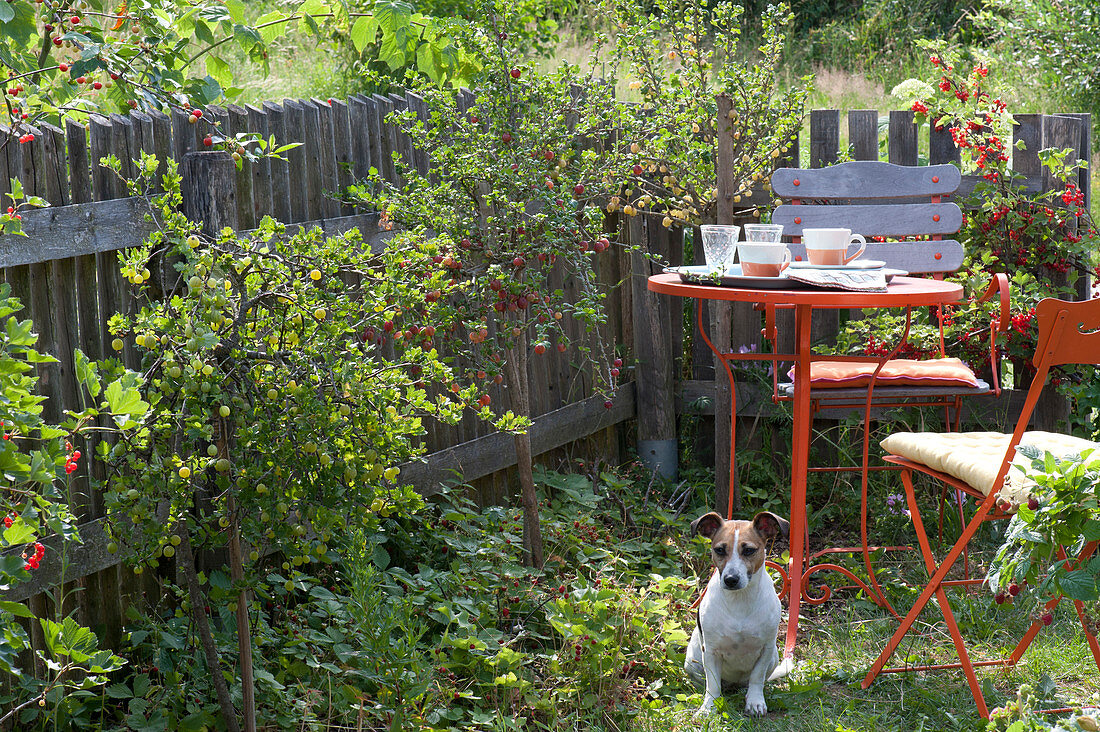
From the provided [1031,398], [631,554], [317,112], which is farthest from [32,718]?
[1031,398]

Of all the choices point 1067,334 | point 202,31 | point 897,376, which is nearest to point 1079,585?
point 1067,334

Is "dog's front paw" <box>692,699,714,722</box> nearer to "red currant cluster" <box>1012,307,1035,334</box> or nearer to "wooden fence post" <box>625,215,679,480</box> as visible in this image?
"wooden fence post" <box>625,215,679,480</box>

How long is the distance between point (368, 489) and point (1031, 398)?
1.63m

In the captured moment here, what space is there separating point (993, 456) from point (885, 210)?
178 centimetres

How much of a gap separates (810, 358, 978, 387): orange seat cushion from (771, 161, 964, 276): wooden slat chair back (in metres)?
0.58

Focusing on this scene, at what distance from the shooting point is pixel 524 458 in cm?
362

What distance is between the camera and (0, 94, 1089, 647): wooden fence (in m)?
2.65

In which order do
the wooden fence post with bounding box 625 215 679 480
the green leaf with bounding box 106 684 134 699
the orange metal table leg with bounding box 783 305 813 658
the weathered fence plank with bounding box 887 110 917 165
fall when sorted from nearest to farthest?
the green leaf with bounding box 106 684 134 699
the orange metal table leg with bounding box 783 305 813 658
the weathered fence plank with bounding box 887 110 917 165
the wooden fence post with bounding box 625 215 679 480

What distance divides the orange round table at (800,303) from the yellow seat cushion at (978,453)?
14.0 inches

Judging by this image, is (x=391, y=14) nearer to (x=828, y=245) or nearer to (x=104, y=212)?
(x=104, y=212)

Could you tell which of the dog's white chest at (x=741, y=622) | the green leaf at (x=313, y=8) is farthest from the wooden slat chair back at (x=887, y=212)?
the green leaf at (x=313, y=8)

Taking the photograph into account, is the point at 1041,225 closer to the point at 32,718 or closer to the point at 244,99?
the point at 32,718

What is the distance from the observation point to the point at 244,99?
25.6ft

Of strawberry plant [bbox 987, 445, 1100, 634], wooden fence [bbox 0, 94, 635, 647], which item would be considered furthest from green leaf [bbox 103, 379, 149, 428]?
strawberry plant [bbox 987, 445, 1100, 634]
